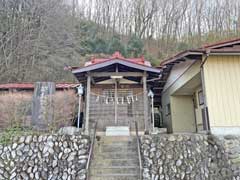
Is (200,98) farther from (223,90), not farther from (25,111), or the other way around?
(25,111)

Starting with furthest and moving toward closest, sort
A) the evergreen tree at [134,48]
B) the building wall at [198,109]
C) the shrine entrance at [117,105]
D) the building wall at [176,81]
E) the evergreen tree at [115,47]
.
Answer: the evergreen tree at [134,48]
the evergreen tree at [115,47]
the building wall at [198,109]
the shrine entrance at [117,105]
the building wall at [176,81]

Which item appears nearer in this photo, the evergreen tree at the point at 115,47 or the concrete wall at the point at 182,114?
the concrete wall at the point at 182,114

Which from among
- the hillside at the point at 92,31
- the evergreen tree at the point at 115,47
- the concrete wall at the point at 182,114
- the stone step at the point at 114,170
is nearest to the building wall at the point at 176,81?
the concrete wall at the point at 182,114

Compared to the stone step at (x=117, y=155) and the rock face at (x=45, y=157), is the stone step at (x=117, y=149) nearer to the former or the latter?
the stone step at (x=117, y=155)

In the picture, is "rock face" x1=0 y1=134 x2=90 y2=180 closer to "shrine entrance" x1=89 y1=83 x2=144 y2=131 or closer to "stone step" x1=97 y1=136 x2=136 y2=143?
"stone step" x1=97 y1=136 x2=136 y2=143

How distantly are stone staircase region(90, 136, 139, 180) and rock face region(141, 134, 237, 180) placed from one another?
0.41 meters

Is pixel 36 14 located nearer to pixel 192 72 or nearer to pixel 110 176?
pixel 192 72

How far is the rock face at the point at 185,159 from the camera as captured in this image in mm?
7574

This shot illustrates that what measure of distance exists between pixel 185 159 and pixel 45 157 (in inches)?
175

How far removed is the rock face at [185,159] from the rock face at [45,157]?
6.79 feet

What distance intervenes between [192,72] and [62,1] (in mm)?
16060

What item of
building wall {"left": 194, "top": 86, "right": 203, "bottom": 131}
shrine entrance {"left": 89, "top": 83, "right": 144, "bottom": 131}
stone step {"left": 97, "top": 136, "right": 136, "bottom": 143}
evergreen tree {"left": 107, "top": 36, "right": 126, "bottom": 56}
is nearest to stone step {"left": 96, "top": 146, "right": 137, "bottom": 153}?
stone step {"left": 97, "top": 136, "right": 136, "bottom": 143}

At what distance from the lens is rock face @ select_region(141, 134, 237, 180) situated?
7574 millimetres

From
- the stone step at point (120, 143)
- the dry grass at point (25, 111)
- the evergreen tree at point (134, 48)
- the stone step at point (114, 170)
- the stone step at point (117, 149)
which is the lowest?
the stone step at point (114, 170)
